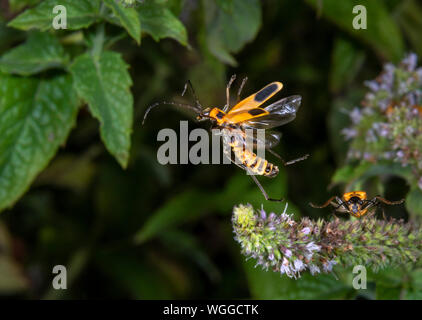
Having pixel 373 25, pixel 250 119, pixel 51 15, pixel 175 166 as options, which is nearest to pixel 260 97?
pixel 250 119

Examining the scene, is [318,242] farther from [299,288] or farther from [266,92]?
[299,288]

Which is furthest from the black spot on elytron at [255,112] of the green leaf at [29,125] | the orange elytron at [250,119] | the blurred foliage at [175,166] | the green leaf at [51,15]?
the green leaf at [29,125]

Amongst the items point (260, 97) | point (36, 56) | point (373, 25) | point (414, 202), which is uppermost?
point (373, 25)

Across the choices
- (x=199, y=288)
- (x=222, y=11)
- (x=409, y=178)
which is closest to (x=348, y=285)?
(x=409, y=178)

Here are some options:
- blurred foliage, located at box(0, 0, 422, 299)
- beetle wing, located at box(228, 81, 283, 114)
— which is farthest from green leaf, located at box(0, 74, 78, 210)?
beetle wing, located at box(228, 81, 283, 114)

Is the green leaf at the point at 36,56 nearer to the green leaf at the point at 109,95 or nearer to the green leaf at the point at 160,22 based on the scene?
the green leaf at the point at 109,95

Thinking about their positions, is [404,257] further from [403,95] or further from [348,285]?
[403,95]
